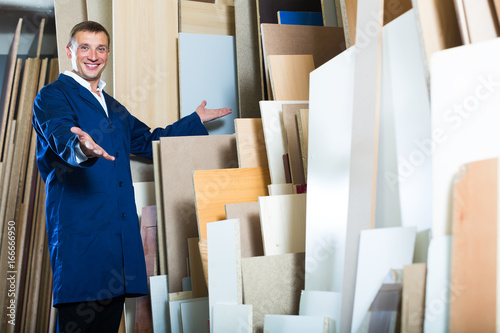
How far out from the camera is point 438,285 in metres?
1.23

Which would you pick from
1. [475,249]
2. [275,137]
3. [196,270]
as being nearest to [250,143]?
[275,137]

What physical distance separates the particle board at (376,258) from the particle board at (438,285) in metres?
0.09

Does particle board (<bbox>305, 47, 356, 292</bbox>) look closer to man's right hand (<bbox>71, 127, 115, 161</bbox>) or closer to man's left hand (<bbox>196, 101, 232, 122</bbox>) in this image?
man's right hand (<bbox>71, 127, 115, 161</bbox>)

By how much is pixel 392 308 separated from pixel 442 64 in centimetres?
66

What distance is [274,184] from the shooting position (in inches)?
81.4

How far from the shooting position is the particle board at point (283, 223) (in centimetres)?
186

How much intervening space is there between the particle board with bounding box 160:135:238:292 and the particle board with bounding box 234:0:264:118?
0.43 metres

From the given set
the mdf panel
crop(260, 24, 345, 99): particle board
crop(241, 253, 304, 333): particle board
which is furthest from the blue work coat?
crop(260, 24, 345, 99): particle board

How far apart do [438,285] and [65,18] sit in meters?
2.52

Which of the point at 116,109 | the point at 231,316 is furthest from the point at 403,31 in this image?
the point at 116,109

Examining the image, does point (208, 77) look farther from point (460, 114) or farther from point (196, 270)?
point (460, 114)

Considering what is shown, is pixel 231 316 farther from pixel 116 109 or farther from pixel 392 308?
pixel 116 109

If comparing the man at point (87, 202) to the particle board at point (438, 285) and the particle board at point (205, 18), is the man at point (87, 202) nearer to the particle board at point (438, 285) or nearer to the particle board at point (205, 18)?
the particle board at point (205, 18)

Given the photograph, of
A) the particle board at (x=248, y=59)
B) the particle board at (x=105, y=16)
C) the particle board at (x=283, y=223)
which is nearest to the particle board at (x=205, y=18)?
the particle board at (x=248, y=59)
